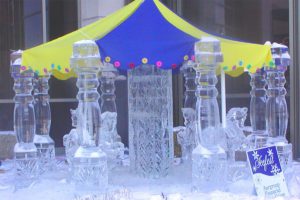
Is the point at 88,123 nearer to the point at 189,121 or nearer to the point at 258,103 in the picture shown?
the point at 189,121

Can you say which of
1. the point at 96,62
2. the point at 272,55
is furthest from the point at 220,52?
the point at 96,62

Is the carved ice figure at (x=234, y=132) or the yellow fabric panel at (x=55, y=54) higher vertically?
the yellow fabric panel at (x=55, y=54)

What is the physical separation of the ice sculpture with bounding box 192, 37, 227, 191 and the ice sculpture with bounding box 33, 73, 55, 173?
2.53 metres

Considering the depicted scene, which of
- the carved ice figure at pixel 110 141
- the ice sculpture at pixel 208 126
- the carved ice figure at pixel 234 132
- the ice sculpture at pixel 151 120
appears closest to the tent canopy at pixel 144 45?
the ice sculpture at pixel 208 126

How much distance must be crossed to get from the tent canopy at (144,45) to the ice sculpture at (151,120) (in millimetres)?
697

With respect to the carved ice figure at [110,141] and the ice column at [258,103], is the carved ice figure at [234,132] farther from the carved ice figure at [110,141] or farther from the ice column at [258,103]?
the carved ice figure at [110,141]

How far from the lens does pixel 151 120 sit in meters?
6.70

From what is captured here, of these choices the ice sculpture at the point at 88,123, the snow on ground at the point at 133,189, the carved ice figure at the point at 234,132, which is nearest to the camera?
the snow on ground at the point at 133,189

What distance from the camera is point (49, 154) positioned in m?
7.51

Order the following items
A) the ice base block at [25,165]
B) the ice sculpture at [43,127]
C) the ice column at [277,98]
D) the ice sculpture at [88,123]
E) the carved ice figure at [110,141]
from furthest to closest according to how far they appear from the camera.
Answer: the ice sculpture at [43,127] < the carved ice figure at [110,141] < the ice base block at [25,165] < the ice column at [277,98] < the ice sculpture at [88,123]

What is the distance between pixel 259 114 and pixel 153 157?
158cm

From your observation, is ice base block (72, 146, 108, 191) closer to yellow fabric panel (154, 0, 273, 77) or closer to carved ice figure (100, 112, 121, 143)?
carved ice figure (100, 112, 121, 143)

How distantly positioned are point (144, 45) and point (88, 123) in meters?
1.07

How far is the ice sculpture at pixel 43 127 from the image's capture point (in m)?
7.42
